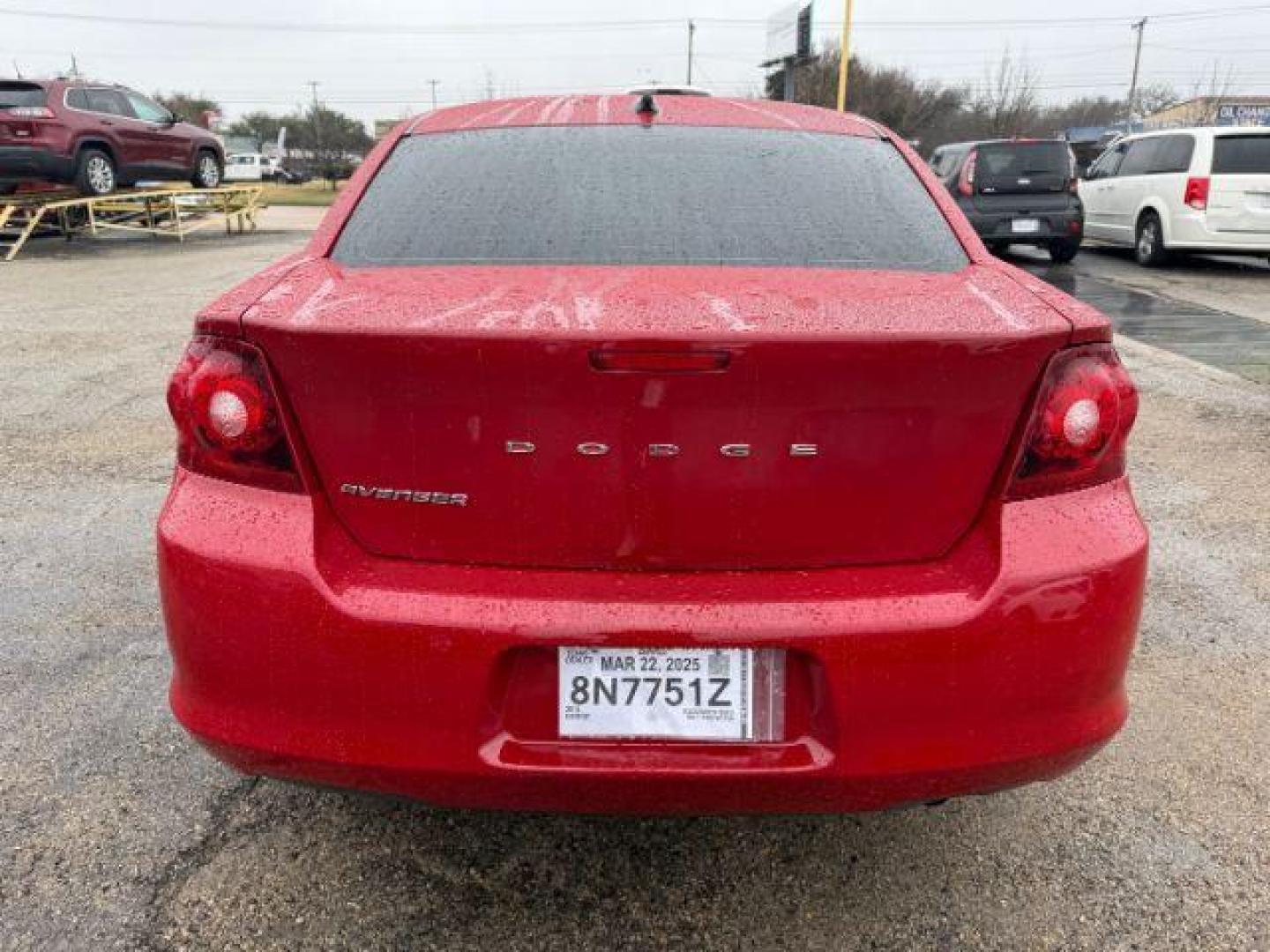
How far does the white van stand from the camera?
12133 mm

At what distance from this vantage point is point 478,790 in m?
1.68

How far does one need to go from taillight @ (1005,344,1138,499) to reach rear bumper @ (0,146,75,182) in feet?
56.2

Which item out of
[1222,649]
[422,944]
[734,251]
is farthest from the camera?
[1222,649]

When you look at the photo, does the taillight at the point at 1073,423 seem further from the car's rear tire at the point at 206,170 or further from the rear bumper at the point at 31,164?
the car's rear tire at the point at 206,170

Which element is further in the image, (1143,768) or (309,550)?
(1143,768)

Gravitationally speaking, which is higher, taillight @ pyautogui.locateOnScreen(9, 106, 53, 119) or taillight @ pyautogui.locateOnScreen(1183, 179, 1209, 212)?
taillight @ pyautogui.locateOnScreen(9, 106, 53, 119)

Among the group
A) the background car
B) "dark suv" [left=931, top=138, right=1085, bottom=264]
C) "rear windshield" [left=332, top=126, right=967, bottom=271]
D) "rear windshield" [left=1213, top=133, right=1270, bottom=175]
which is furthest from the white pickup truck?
"rear windshield" [left=332, top=126, right=967, bottom=271]

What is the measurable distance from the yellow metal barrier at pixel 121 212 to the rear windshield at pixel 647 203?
1536 centimetres

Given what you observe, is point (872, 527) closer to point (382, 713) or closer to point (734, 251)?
point (734, 251)

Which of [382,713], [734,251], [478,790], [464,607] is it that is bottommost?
[478,790]

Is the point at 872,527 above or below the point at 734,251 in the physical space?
below

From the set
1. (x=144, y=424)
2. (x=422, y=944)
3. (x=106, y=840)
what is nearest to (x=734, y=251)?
(x=422, y=944)

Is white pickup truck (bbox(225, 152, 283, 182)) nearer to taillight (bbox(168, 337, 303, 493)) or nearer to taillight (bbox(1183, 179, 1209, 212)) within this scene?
taillight (bbox(1183, 179, 1209, 212))

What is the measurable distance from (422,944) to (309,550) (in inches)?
32.3
